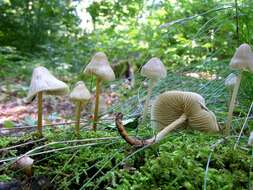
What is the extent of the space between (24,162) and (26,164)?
0.04 ft

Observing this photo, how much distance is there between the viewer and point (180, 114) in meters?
1.58

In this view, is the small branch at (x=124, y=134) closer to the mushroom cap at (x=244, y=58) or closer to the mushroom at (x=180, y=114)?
the mushroom at (x=180, y=114)

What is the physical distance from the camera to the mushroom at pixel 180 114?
136 cm

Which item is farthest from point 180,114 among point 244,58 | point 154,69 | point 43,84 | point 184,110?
point 43,84

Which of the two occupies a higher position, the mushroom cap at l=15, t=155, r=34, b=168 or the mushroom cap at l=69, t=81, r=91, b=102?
the mushroom cap at l=69, t=81, r=91, b=102

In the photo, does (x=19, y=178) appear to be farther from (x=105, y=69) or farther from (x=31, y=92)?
(x=105, y=69)

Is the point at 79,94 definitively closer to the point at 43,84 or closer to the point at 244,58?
the point at 43,84

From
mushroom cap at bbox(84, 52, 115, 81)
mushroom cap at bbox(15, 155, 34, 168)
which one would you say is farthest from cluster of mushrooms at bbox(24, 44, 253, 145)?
mushroom cap at bbox(15, 155, 34, 168)

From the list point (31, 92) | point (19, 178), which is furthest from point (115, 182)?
point (31, 92)

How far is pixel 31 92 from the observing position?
135 centimetres

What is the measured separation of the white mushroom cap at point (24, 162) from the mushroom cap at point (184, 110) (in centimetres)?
50

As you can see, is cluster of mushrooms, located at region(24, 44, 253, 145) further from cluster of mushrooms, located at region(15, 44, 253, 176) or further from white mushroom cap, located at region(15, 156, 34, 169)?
white mushroom cap, located at region(15, 156, 34, 169)

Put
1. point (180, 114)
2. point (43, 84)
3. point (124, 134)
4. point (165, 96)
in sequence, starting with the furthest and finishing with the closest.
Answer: point (180, 114) → point (165, 96) → point (43, 84) → point (124, 134)

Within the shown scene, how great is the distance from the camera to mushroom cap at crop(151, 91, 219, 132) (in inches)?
54.0
